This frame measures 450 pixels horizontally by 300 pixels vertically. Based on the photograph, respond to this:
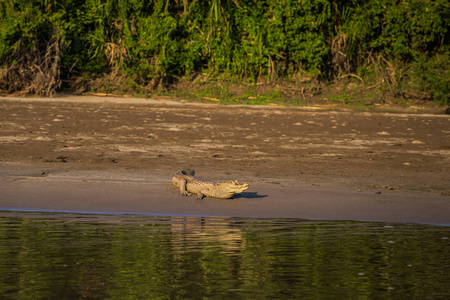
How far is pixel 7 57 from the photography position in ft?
49.5

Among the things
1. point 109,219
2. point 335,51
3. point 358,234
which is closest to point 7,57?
point 335,51

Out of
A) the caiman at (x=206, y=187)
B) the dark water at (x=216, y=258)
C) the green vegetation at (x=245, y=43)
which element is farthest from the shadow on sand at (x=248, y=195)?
the green vegetation at (x=245, y=43)

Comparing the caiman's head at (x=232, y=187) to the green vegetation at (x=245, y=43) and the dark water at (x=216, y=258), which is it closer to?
the dark water at (x=216, y=258)

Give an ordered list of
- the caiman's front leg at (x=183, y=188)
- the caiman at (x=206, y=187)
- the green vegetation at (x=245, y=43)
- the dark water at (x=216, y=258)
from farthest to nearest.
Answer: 1. the green vegetation at (x=245, y=43)
2. the caiman's front leg at (x=183, y=188)
3. the caiman at (x=206, y=187)
4. the dark water at (x=216, y=258)

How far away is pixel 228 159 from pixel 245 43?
8199 millimetres

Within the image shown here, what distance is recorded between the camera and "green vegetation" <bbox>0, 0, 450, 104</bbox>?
16297 millimetres

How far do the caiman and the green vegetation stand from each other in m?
9.64

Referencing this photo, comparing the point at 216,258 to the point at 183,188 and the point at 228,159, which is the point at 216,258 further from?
the point at 228,159

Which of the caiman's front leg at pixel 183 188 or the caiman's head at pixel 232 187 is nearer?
the caiman's head at pixel 232 187

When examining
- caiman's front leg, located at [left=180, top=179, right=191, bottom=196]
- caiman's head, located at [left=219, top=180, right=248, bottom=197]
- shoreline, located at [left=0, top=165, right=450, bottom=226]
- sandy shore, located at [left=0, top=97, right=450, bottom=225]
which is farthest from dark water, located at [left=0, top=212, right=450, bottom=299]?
caiman's front leg, located at [left=180, top=179, right=191, bottom=196]

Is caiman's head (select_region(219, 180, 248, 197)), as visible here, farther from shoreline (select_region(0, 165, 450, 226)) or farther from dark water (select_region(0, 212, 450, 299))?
dark water (select_region(0, 212, 450, 299))

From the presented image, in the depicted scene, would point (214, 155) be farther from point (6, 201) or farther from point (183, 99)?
point (183, 99)

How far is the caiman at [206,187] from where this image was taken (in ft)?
20.6

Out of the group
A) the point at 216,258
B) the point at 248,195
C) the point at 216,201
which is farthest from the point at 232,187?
the point at 216,258
